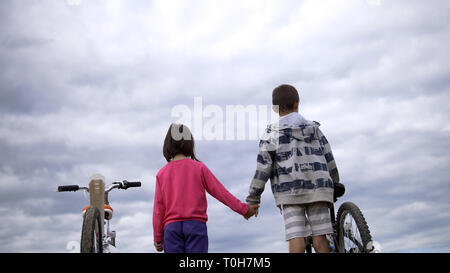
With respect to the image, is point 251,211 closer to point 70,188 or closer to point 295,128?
point 295,128

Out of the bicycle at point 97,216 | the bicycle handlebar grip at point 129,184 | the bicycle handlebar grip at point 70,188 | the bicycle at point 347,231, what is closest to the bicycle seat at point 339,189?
the bicycle at point 347,231

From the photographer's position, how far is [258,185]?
5.39 meters

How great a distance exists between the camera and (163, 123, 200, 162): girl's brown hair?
18.0 feet

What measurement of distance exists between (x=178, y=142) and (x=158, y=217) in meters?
0.91

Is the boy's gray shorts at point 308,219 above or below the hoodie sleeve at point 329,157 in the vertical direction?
below

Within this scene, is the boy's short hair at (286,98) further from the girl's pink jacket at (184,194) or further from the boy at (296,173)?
the girl's pink jacket at (184,194)

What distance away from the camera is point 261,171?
17.7 ft

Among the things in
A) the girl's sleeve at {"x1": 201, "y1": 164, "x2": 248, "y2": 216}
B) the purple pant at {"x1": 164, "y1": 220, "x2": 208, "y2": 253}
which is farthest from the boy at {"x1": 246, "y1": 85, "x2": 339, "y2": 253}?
the purple pant at {"x1": 164, "y1": 220, "x2": 208, "y2": 253}

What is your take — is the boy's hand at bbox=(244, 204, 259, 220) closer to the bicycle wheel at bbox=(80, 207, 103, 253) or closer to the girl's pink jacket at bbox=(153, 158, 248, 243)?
the girl's pink jacket at bbox=(153, 158, 248, 243)

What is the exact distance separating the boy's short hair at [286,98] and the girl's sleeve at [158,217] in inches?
71.5

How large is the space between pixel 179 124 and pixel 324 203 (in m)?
1.96

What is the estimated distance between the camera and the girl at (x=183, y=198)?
5070 millimetres
